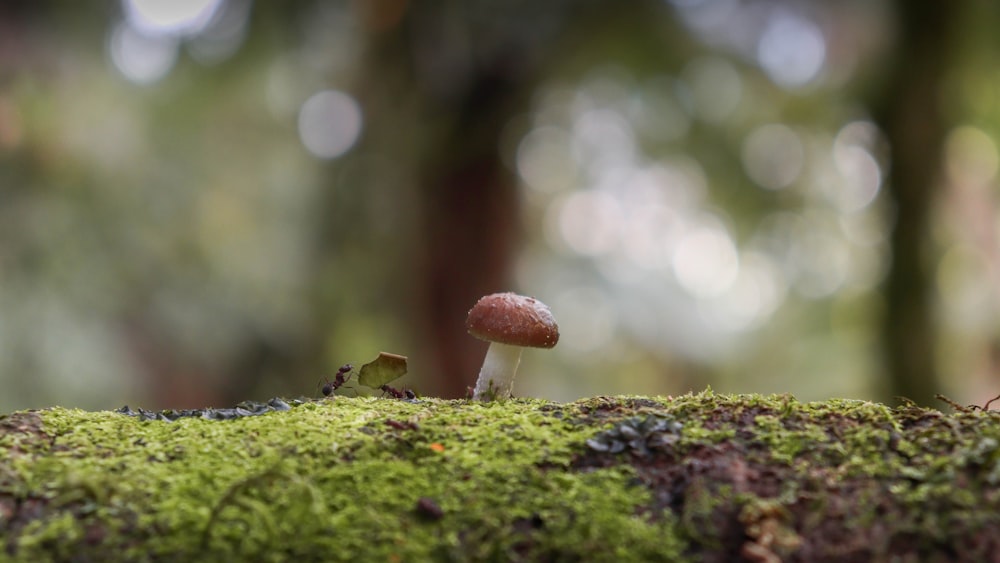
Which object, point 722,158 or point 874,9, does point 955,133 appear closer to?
point 874,9

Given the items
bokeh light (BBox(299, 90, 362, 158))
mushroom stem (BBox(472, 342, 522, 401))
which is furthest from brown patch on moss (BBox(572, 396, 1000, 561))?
bokeh light (BBox(299, 90, 362, 158))

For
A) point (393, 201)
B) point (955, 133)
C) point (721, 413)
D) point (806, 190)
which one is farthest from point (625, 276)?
point (721, 413)

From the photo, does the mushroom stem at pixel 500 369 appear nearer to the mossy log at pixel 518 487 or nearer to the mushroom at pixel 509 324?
the mushroom at pixel 509 324

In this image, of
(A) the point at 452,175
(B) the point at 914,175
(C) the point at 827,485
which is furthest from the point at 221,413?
(B) the point at 914,175

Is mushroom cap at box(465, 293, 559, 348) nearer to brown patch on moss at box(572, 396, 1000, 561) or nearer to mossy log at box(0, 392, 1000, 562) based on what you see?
mossy log at box(0, 392, 1000, 562)

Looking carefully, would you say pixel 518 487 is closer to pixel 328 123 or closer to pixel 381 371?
pixel 381 371
